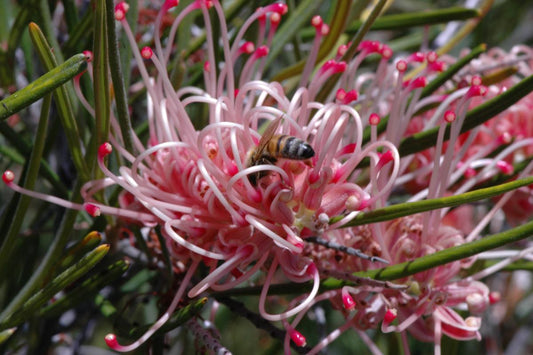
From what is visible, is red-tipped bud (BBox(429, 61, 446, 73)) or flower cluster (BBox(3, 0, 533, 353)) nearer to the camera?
flower cluster (BBox(3, 0, 533, 353))

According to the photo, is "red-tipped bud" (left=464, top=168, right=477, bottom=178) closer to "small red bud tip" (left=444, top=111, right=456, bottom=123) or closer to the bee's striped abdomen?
"small red bud tip" (left=444, top=111, right=456, bottom=123)

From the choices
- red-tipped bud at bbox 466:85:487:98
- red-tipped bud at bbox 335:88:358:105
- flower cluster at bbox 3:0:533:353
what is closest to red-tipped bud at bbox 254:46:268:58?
flower cluster at bbox 3:0:533:353

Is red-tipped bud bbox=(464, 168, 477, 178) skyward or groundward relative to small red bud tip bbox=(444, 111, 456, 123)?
groundward

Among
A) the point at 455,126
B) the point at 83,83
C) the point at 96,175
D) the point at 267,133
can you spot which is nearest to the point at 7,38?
the point at 83,83

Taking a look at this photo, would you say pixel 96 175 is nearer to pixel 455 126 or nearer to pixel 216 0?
pixel 216 0

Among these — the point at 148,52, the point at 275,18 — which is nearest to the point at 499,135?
the point at 275,18

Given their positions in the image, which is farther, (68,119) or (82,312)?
(82,312)

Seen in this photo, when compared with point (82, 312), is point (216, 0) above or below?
above
